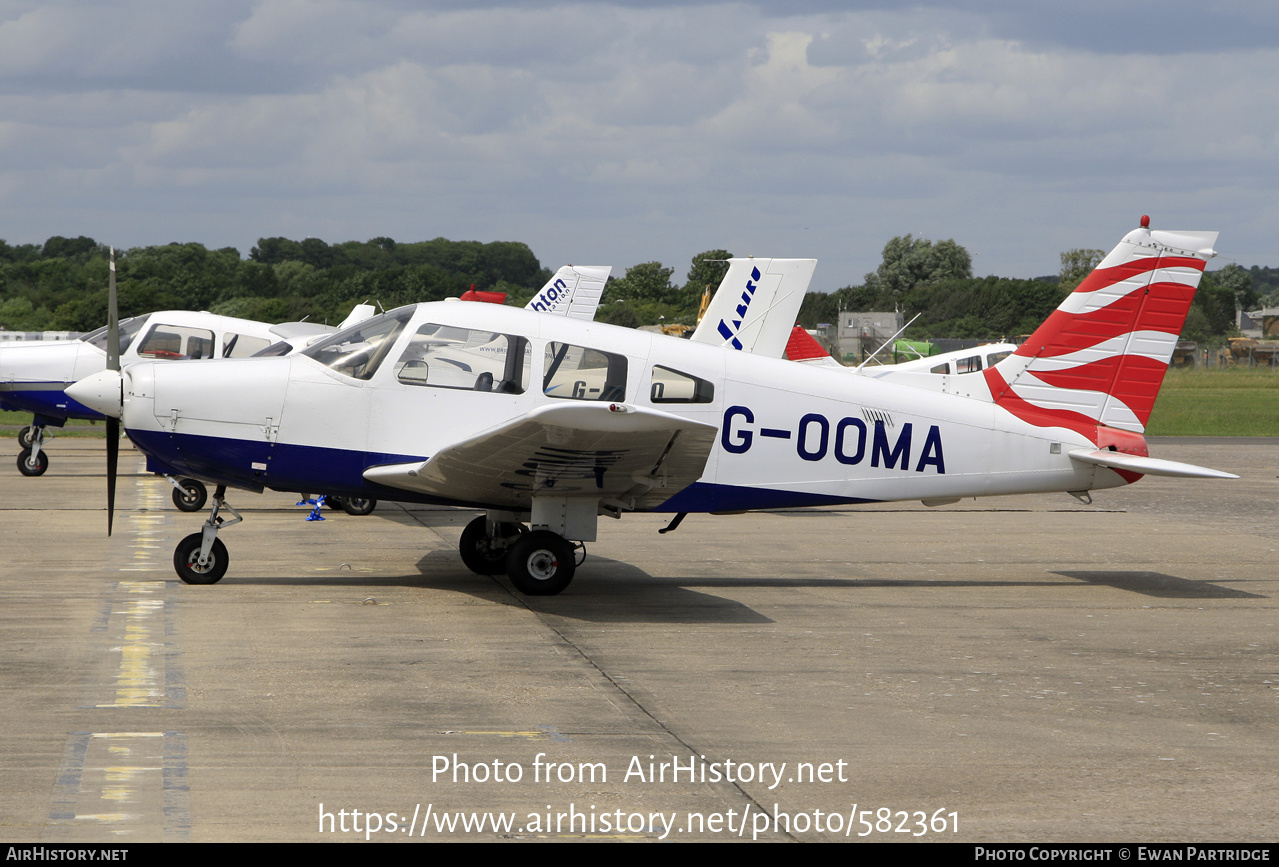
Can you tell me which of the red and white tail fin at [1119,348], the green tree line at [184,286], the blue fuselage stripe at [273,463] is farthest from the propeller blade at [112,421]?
the green tree line at [184,286]

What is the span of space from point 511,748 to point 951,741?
7.00 feet

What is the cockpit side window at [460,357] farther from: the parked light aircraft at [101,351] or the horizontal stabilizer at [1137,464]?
the parked light aircraft at [101,351]

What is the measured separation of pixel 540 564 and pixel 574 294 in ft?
36.7

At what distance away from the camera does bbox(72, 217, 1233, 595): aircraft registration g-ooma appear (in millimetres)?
9023

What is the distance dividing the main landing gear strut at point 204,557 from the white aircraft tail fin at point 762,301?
900 centimetres

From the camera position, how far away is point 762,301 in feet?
55.5

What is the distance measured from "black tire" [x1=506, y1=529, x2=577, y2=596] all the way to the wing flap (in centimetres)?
36

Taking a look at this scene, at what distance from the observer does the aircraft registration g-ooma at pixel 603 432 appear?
9.02 m

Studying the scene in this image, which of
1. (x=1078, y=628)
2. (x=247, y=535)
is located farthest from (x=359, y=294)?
(x=1078, y=628)

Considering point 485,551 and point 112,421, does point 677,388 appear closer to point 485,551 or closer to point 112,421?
point 485,551

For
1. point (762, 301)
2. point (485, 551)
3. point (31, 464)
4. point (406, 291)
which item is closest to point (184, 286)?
point (406, 291)

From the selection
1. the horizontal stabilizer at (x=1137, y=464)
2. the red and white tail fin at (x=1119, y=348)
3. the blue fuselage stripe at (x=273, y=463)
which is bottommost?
the blue fuselage stripe at (x=273, y=463)

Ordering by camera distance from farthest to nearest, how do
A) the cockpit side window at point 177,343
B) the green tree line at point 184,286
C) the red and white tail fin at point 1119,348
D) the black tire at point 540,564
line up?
the green tree line at point 184,286 < the cockpit side window at point 177,343 < the red and white tail fin at point 1119,348 < the black tire at point 540,564

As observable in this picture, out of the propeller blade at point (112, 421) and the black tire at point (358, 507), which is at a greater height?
the propeller blade at point (112, 421)
